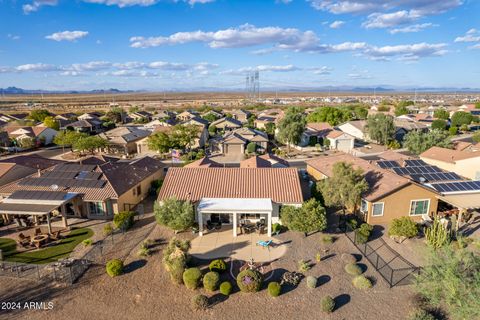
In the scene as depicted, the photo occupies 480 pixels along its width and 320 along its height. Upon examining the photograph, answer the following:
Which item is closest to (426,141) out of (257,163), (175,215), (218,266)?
(257,163)

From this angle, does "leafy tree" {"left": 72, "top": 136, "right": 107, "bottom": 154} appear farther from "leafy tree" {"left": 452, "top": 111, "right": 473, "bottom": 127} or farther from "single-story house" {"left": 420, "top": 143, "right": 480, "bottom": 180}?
"leafy tree" {"left": 452, "top": 111, "right": 473, "bottom": 127}

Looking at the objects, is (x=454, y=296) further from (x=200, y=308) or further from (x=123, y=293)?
(x=123, y=293)

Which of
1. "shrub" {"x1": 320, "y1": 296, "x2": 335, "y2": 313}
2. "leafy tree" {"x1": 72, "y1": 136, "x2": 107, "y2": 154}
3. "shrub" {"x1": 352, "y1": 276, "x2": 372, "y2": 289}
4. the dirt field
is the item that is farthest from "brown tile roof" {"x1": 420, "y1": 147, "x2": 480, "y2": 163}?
"leafy tree" {"x1": 72, "y1": 136, "x2": 107, "y2": 154}

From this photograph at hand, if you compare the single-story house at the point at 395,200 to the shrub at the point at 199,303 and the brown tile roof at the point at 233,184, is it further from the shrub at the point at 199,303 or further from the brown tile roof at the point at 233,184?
the shrub at the point at 199,303

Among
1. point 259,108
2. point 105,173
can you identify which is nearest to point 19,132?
point 105,173

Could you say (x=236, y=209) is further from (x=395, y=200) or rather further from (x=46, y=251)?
(x=46, y=251)

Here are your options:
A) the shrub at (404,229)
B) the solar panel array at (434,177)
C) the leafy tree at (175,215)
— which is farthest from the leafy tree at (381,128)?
the leafy tree at (175,215)
